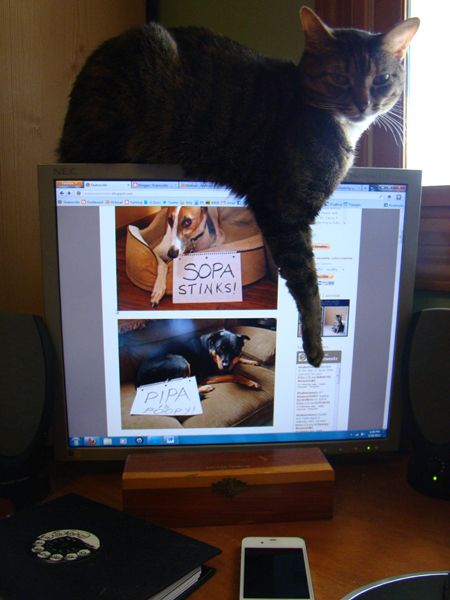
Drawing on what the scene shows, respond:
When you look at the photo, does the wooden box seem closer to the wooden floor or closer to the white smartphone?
the white smartphone

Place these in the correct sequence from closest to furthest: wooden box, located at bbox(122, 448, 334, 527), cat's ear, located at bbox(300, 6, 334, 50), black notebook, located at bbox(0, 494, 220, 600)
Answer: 1. black notebook, located at bbox(0, 494, 220, 600)
2. wooden box, located at bbox(122, 448, 334, 527)
3. cat's ear, located at bbox(300, 6, 334, 50)

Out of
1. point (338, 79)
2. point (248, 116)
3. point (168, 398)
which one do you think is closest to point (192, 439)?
point (168, 398)

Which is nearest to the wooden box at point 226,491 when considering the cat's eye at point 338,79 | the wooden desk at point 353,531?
the wooden desk at point 353,531

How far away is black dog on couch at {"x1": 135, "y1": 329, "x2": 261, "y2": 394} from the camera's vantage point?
657mm

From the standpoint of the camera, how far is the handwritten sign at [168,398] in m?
0.66

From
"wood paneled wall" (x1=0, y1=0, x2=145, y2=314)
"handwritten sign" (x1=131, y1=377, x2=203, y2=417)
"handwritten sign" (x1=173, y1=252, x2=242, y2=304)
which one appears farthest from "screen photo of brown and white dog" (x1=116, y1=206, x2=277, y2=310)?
"wood paneled wall" (x1=0, y1=0, x2=145, y2=314)

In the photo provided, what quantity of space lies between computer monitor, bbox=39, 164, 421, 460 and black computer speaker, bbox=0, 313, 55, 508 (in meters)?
0.03

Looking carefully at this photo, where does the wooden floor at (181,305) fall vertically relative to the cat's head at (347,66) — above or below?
below

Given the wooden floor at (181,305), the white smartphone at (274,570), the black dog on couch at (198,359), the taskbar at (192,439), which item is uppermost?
the wooden floor at (181,305)

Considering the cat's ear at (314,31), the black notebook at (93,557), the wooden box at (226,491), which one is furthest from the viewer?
the cat's ear at (314,31)

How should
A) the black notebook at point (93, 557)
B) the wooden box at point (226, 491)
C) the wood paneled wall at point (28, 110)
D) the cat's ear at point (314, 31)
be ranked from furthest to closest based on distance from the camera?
the wood paneled wall at point (28, 110), the cat's ear at point (314, 31), the wooden box at point (226, 491), the black notebook at point (93, 557)

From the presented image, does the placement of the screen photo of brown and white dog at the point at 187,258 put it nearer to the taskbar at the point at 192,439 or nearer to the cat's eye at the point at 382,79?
the taskbar at the point at 192,439

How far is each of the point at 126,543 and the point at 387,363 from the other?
0.42 m

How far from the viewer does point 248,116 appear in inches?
26.5
